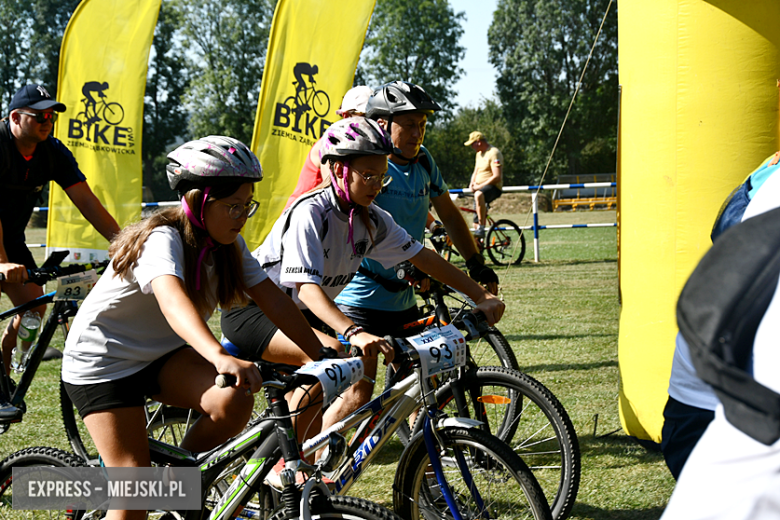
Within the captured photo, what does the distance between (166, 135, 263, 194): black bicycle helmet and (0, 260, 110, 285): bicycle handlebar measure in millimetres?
2035

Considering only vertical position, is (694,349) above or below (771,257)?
below

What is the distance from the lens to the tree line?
58906mm

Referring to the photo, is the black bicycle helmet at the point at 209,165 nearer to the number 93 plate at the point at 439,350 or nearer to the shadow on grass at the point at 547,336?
the number 93 plate at the point at 439,350

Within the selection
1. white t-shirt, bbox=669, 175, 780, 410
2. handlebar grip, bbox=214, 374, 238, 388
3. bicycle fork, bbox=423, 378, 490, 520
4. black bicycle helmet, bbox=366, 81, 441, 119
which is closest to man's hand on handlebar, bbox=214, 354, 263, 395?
handlebar grip, bbox=214, 374, 238, 388

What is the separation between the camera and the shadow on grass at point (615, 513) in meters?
3.76

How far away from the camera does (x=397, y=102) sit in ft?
12.9

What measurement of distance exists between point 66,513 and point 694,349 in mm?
2603

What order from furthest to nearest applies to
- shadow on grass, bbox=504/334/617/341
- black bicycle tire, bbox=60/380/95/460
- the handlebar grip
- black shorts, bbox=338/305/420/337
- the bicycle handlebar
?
shadow on grass, bbox=504/334/617/341, the bicycle handlebar, black bicycle tire, bbox=60/380/95/460, black shorts, bbox=338/305/420/337, the handlebar grip

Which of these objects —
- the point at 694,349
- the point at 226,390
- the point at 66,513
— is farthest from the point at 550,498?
the point at 694,349

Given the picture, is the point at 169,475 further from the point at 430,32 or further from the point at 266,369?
the point at 430,32

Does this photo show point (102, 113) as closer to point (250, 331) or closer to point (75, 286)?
→ point (75, 286)

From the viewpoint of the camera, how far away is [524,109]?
64.4 metres

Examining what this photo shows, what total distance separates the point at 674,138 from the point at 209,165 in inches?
109

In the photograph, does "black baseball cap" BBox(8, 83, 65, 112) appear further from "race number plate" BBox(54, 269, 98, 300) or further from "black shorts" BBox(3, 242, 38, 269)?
"race number plate" BBox(54, 269, 98, 300)
